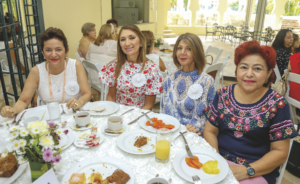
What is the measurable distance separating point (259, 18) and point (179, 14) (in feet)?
37.9

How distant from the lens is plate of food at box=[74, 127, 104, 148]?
1015 millimetres

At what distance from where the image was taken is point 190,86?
1.56 meters

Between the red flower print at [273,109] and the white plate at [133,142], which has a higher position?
the red flower print at [273,109]

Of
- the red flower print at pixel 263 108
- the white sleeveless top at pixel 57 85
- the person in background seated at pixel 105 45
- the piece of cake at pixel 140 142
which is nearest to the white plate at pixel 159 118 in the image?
the piece of cake at pixel 140 142

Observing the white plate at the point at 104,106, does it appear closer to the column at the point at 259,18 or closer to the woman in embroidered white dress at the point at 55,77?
the woman in embroidered white dress at the point at 55,77

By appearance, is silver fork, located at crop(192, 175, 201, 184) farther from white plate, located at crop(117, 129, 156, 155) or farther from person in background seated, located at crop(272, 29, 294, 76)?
person in background seated, located at crop(272, 29, 294, 76)

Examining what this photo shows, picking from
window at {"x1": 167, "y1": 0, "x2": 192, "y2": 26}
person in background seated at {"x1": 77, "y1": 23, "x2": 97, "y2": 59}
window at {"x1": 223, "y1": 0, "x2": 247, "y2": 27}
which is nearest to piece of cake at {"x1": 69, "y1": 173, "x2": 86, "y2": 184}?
person in background seated at {"x1": 77, "y1": 23, "x2": 97, "y2": 59}

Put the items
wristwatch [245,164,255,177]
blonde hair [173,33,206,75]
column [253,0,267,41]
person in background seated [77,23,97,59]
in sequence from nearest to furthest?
wristwatch [245,164,255,177] < blonde hair [173,33,206,75] < person in background seated [77,23,97,59] < column [253,0,267,41]

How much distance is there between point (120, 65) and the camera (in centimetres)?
185

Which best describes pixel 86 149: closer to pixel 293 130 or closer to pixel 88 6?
pixel 293 130

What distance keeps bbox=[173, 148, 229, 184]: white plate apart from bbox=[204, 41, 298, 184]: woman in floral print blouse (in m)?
0.23

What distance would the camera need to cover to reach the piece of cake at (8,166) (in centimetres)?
78

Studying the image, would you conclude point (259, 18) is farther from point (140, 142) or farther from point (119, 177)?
point (119, 177)

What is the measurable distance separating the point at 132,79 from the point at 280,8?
6.39 metres
